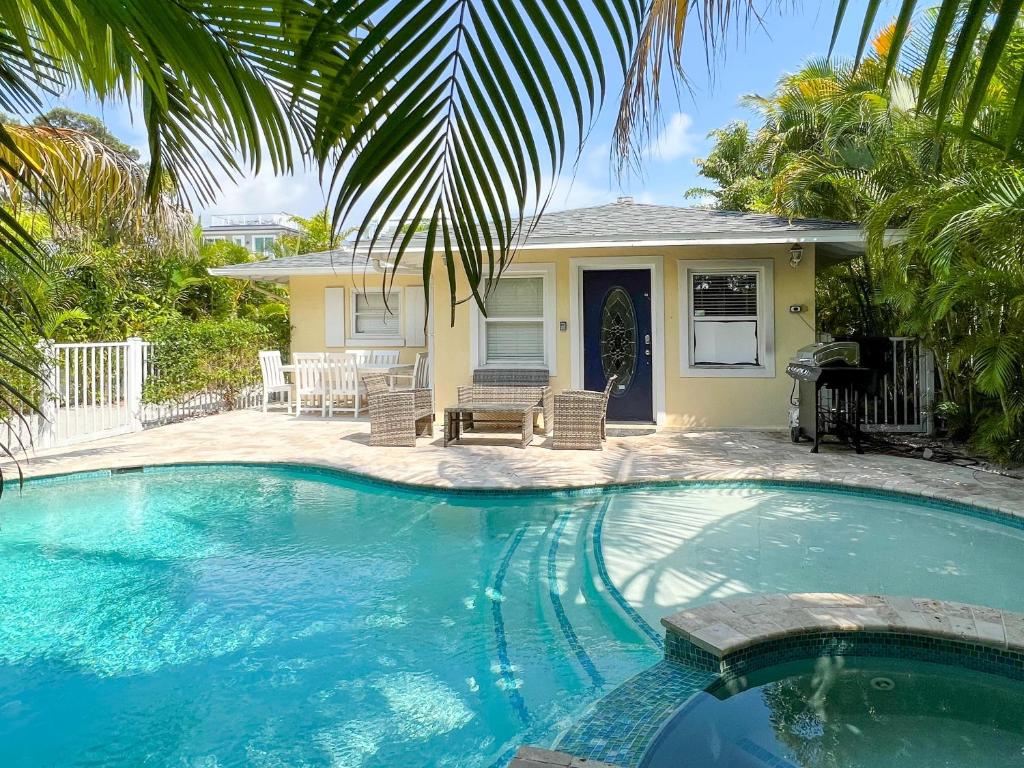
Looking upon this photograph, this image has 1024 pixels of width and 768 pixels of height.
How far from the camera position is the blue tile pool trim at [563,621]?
144 inches

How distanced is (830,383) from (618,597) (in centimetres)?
497

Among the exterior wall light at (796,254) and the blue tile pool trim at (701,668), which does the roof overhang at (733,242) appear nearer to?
the exterior wall light at (796,254)

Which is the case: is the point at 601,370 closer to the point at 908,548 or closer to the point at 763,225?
the point at 763,225

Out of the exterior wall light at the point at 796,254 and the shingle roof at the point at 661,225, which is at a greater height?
the shingle roof at the point at 661,225

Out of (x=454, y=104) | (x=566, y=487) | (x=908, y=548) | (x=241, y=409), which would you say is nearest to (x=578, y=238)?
(x=566, y=487)

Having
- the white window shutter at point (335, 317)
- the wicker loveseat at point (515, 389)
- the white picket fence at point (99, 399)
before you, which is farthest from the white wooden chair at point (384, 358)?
the white picket fence at point (99, 399)

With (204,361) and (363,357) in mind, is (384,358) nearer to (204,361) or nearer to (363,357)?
(363,357)

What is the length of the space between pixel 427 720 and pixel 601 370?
7.97 meters

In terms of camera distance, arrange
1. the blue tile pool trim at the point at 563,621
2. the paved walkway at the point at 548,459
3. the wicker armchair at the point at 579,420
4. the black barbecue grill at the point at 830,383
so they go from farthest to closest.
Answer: the wicker armchair at the point at 579,420, the black barbecue grill at the point at 830,383, the paved walkway at the point at 548,459, the blue tile pool trim at the point at 563,621

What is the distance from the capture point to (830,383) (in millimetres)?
8320

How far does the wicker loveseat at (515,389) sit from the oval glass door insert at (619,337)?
38.5 inches

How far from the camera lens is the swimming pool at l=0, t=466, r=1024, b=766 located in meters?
3.25

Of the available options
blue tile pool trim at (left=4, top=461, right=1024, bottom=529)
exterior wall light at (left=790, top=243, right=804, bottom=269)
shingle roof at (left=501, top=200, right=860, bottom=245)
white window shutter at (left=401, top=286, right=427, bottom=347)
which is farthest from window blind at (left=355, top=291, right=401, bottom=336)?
exterior wall light at (left=790, top=243, right=804, bottom=269)

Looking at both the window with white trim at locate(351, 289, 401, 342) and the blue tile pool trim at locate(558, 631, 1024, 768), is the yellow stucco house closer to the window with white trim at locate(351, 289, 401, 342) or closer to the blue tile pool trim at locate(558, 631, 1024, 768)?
the window with white trim at locate(351, 289, 401, 342)
